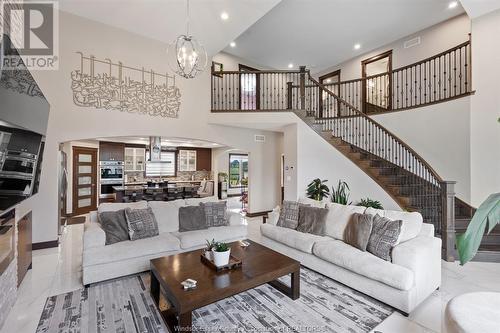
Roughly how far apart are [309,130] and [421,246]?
3.91m

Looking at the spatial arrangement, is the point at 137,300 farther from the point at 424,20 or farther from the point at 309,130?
the point at 424,20

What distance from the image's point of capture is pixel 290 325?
7.41ft

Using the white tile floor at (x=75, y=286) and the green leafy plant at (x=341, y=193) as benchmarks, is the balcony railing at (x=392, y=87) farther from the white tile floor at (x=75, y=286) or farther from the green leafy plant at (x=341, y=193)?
the white tile floor at (x=75, y=286)

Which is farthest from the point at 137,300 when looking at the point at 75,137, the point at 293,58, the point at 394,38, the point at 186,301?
the point at 394,38

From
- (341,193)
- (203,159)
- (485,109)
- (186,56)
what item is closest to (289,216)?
(341,193)

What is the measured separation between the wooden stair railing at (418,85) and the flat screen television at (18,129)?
6.09 m

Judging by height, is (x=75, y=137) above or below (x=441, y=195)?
above

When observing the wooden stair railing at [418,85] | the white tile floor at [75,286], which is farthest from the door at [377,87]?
the white tile floor at [75,286]

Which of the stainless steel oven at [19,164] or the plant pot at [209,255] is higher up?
the stainless steel oven at [19,164]

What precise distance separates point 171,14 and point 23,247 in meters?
4.50

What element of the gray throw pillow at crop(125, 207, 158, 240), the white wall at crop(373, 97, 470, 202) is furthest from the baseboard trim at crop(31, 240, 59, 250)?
the white wall at crop(373, 97, 470, 202)

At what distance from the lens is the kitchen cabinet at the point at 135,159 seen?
9.47 metres

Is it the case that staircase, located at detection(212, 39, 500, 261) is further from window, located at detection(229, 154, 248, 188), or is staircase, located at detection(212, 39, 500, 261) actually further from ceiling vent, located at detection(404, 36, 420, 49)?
window, located at detection(229, 154, 248, 188)

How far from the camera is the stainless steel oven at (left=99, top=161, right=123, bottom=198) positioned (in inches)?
323
